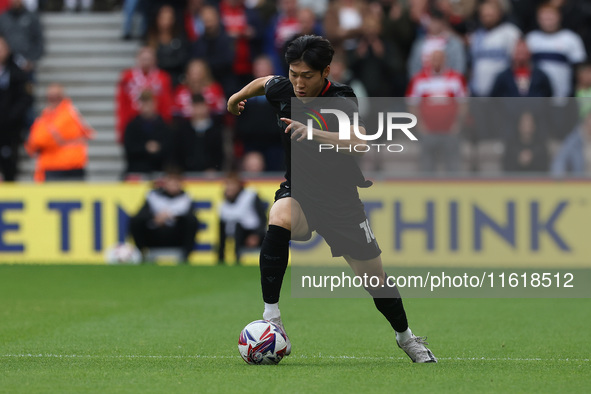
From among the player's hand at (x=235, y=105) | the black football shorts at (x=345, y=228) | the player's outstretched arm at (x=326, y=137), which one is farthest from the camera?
the player's hand at (x=235, y=105)

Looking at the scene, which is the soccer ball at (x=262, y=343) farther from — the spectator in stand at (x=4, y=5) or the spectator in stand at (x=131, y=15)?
the spectator in stand at (x=4, y=5)

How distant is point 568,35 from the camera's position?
53.2ft

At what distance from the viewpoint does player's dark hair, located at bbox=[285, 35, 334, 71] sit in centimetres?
686

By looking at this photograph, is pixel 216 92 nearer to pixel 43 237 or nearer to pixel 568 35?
pixel 43 237

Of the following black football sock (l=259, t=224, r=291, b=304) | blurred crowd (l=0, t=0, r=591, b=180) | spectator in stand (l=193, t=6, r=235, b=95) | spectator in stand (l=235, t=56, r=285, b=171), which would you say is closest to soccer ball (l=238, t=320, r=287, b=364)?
black football sock (l=259, t=224, r=291, b=304)

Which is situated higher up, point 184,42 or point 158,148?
point 184,42

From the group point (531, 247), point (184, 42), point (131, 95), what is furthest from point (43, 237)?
point (531, 247)

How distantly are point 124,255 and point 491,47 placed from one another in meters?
5.87

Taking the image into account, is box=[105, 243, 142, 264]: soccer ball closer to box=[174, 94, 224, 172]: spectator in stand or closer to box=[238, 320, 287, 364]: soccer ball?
box=[174, 94, 224, 172]: spectator in stand

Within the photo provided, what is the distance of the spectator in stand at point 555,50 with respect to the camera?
15.9 metres

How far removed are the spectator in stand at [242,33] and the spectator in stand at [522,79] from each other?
12.9 feet

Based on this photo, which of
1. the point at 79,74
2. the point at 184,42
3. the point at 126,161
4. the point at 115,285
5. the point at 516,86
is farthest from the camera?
the point at 79,74

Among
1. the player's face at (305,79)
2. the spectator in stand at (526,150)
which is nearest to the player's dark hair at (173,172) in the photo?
the spectator in stand at (526,150)

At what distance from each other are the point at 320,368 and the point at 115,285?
627cm
